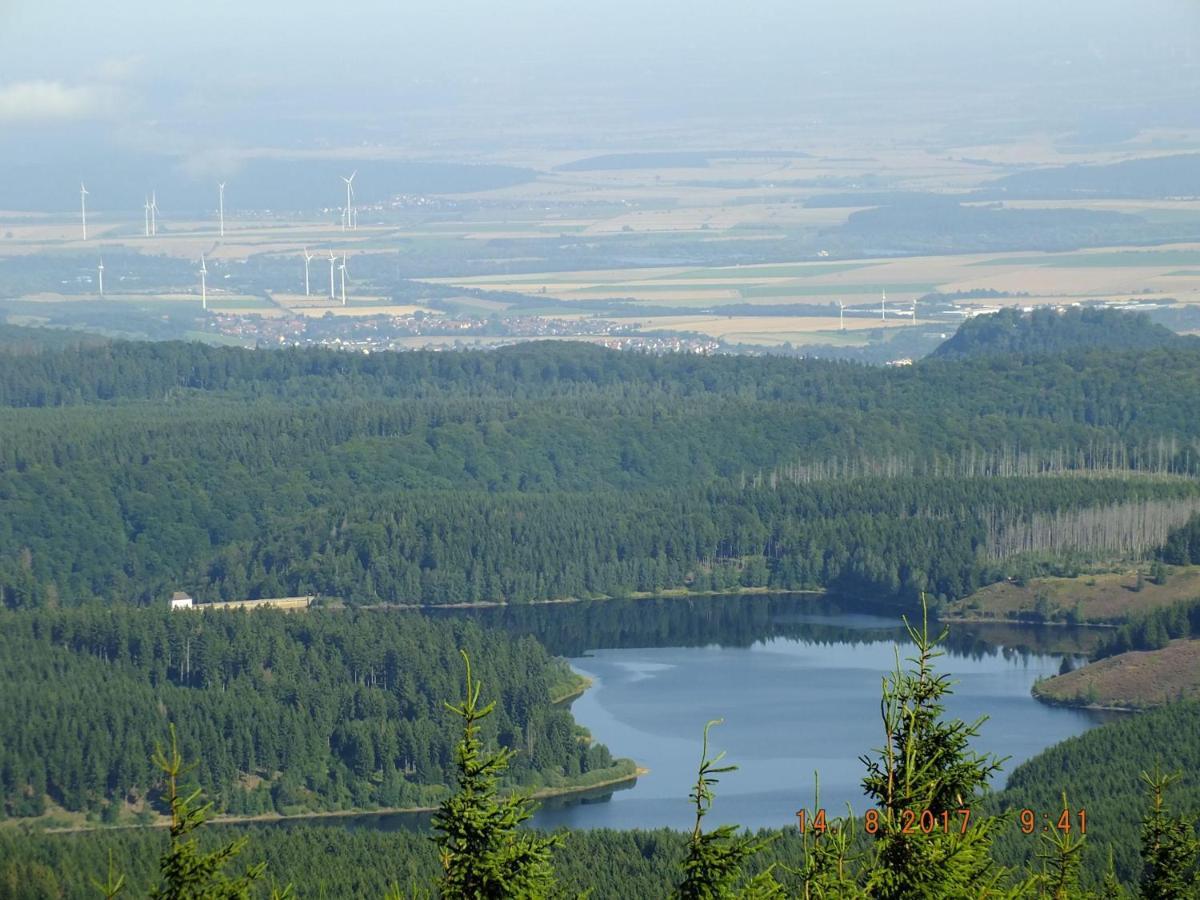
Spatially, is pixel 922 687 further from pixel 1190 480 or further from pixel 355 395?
pixel 355 395

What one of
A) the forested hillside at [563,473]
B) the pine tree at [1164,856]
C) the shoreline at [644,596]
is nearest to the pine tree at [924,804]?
the pine tree at [1164,856]

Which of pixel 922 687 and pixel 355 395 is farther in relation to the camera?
pixel 355 395

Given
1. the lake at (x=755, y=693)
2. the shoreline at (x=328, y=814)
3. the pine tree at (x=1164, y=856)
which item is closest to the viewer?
the pine tree at (x=1164, y=856)

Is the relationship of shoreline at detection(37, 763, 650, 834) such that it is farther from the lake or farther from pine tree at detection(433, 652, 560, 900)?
pine tree at detection(433, 652, 560, 900)

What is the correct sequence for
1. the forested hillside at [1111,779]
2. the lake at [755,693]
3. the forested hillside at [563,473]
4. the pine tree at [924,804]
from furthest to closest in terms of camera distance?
the forested hillside at [563,473] < the lake at [755,693] < the forested hillside at [1111,779] < the pine tree at [924,804]

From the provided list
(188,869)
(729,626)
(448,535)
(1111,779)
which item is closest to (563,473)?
(448,535)

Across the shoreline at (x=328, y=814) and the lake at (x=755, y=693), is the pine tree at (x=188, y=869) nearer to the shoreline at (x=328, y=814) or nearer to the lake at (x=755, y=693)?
the lake at (x=755, y=693)

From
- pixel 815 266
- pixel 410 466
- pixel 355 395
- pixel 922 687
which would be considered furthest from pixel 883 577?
pixel 815 266
